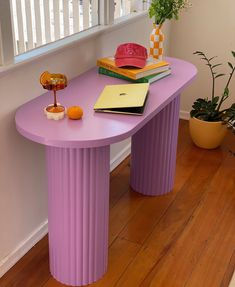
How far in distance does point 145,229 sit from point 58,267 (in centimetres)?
52

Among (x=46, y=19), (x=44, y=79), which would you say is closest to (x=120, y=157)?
(x=46, y=19)

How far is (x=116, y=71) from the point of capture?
209cm

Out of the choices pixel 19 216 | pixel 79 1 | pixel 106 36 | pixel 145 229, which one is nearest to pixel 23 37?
pixel 79 1

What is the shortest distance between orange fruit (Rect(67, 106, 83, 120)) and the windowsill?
0.86 feet

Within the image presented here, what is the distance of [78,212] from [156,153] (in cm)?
78

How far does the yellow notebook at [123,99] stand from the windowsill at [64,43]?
0.88ft

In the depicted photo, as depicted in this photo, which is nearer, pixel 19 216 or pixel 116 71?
pixel 19 216

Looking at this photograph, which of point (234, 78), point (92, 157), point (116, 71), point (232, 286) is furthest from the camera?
point (234, 78)

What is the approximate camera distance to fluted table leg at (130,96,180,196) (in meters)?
2.32

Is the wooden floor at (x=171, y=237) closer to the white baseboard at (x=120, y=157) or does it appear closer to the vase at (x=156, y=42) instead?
the white baseboard at (x=120, y=157)

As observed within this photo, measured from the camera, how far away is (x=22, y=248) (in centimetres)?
202

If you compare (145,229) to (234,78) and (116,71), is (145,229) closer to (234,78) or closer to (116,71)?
(116,71)

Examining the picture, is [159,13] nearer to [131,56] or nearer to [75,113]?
[131,56]

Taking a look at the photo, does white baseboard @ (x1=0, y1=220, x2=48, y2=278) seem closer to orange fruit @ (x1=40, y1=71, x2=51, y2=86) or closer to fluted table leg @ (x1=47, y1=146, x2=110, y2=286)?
fluted table leg @ (x1=47, y1=146, x2=110, y2=286)
